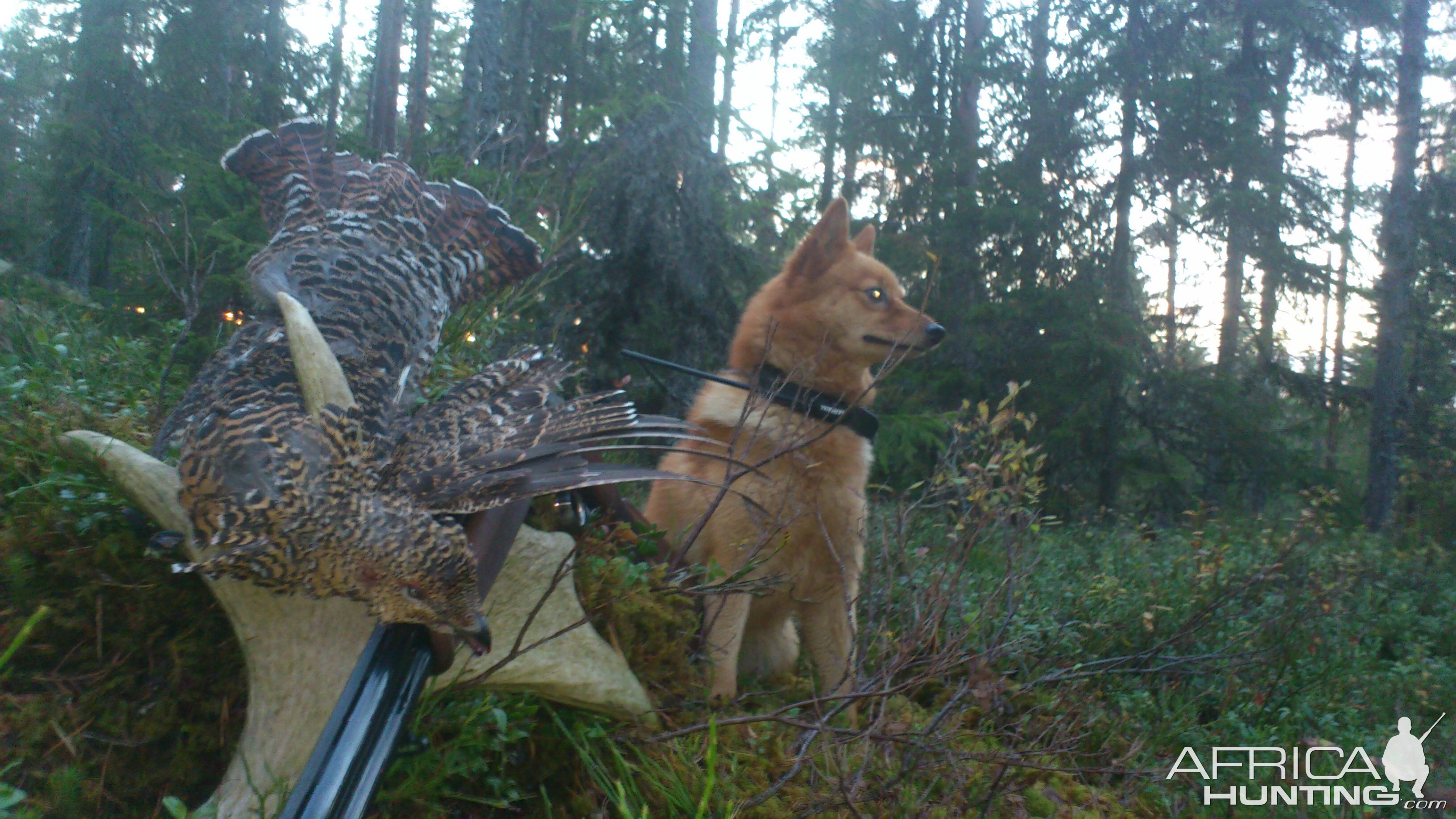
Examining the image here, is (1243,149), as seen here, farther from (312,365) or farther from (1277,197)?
(312,365)

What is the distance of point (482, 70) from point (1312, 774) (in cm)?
1034

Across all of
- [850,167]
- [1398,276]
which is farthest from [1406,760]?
[850,167]

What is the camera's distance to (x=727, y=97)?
18531 mm

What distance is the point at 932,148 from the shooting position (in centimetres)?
1327

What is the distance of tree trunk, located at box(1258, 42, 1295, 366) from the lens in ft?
40.8

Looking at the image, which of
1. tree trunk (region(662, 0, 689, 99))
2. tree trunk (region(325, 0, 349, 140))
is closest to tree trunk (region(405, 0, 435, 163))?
tree trunk (region(325, 0, 349, 140))

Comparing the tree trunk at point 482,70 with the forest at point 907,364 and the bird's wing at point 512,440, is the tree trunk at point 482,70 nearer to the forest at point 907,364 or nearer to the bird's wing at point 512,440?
the forest at point 907,364

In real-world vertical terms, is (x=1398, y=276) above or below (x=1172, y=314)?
above

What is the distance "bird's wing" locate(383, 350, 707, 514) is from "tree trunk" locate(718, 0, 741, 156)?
8.34 meters

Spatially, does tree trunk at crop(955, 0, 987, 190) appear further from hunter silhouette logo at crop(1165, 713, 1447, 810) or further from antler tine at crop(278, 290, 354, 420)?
antler tine at crop(278, 290, 354, 420)

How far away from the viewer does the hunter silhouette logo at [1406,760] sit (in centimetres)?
340

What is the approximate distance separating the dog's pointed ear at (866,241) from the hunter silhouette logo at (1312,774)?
9.06ft

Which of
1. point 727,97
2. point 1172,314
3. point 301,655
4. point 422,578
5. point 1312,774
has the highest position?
point 727,97

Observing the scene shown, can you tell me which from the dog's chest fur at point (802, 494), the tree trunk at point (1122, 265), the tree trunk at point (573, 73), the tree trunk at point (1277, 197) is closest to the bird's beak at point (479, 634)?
the dog's chest fur at point (802, 494)
